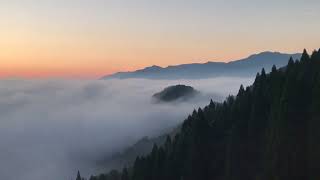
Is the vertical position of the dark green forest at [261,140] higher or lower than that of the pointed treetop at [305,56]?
lower

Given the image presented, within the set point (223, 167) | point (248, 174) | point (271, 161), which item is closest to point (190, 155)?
point (223, 167)

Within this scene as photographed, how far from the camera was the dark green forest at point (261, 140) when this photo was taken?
218ft

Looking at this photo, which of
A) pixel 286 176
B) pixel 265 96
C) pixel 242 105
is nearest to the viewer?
pixel 286 176

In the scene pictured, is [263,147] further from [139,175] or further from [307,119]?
[139,175]

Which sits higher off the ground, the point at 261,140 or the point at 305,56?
the point at 305,56

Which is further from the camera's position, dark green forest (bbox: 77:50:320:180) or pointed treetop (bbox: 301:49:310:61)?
pointed treetop (bbox: 301:49:310:61)

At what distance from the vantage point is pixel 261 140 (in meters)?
81.4

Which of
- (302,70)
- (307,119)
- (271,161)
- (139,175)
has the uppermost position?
(302,70)

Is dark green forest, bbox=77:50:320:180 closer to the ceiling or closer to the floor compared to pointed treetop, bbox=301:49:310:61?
closer to the floor

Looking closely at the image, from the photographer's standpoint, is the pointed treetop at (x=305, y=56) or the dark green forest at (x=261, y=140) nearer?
the dark green forest at (x=261, y=140)

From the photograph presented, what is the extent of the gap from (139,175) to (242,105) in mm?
23864

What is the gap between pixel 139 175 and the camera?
95.8 meters

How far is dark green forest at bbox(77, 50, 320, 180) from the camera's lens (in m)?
66.3

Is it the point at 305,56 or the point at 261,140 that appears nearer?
the point at 261,140
